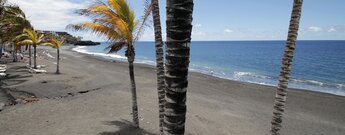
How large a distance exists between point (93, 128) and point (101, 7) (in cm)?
536

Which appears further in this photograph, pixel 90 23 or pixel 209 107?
pixel 209 107

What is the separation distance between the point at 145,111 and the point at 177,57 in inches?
493

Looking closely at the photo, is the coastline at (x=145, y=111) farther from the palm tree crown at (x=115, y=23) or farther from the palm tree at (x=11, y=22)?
the palm tree at (x=11, y=22)

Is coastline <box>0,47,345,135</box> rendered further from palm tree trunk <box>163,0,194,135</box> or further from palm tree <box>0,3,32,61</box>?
palm tree trunk <box>163,0,194,135</box>

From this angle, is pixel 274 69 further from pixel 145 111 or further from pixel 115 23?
pixel 115 23

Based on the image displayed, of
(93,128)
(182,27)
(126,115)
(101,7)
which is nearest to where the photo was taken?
(182,27)

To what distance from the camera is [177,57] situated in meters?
3.63

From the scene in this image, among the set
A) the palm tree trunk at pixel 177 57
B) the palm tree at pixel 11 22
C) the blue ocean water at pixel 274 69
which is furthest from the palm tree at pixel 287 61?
the palm tree at pixel 11 22

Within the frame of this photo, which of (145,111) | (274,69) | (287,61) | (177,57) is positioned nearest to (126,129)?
(145,111)

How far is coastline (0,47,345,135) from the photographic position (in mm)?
13008

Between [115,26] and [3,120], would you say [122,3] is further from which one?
[3,120]

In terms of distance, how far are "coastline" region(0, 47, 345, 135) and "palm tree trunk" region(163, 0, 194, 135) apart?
852 cm

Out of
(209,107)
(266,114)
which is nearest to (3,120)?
(209,107)

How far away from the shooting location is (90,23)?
10.7 m
